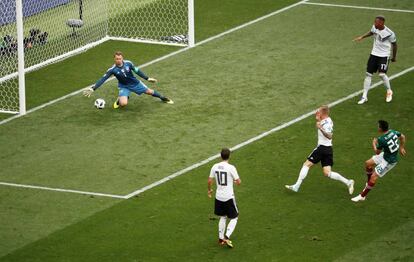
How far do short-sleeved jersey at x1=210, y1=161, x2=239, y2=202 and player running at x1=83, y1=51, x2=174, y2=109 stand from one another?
7488 mm

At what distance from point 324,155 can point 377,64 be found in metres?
5.46

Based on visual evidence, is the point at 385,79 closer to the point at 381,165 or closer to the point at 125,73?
the point at 381,165

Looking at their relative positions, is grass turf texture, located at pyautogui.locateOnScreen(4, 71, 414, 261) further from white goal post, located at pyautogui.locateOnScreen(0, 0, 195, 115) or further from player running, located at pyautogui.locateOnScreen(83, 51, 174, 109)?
white goal post, located at pyautogui.locateOnScreen(0, 0, 195, 115)

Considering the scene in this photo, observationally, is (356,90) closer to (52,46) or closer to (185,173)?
(185,173)

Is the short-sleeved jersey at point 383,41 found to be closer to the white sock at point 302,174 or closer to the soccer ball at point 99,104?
the white sock at point 302,174

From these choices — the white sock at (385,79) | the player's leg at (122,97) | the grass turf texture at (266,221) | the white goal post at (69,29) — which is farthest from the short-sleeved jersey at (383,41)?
the white goal post at (69,29)

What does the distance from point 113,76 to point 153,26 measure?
13.5ft

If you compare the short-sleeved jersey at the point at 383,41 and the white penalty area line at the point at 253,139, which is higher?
the short-sleeved jersey at the point at 383,41

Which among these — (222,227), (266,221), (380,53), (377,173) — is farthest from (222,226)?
(380,53)

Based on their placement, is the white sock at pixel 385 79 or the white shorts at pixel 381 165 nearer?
the white shorts at pixel 381 165

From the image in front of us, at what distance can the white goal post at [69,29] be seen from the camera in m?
30.1

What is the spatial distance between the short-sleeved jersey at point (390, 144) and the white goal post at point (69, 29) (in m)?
9.52

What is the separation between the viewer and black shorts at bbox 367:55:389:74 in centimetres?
2839

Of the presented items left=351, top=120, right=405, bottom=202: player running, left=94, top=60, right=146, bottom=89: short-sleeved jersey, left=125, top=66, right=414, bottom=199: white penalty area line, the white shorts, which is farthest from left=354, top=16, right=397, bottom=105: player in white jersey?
left=94, top=60, right=146, bottom=89: short-sleeved jersey
